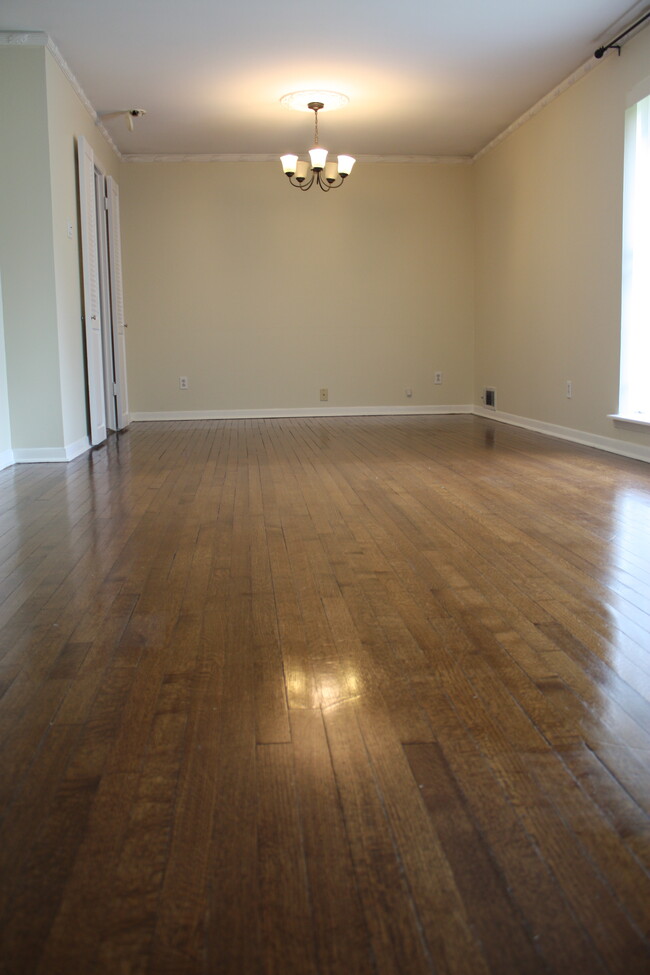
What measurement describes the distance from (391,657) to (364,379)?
666 centimetres

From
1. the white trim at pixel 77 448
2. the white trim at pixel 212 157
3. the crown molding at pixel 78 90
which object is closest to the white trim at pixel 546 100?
the white trim at pixel 212 157

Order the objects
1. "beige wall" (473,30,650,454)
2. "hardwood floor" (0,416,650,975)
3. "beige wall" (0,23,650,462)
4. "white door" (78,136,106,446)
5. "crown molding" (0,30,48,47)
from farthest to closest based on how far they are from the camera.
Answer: "beige wall" (0,23,650,462)
"white door" (78,136,106,446)
"beige wall" (473,30,650,454)
"crown molding" (0,30,48,47)
"hardwood floor" (0,416,650,975)

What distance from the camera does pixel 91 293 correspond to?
19.9 feet

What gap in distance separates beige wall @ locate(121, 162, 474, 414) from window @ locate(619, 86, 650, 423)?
11.3 ft

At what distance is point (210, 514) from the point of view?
354 centimetres

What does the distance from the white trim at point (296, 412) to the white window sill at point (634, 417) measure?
3268 millimetres

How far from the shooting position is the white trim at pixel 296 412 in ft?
27.1

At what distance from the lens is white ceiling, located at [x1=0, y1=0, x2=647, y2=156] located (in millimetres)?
4508

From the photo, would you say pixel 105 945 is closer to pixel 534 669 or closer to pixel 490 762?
pixel 490 762

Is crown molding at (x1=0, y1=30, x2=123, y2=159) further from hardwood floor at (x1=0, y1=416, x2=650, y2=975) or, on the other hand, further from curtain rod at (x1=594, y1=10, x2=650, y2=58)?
curtain rod at (x1=594, y1=10, x2=650, y2=58)

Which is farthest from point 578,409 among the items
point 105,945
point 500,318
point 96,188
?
point 105,945

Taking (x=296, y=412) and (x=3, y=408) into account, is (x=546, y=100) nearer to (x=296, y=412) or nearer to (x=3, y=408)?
(x=296, y=412)

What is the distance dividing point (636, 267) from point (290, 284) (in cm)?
390

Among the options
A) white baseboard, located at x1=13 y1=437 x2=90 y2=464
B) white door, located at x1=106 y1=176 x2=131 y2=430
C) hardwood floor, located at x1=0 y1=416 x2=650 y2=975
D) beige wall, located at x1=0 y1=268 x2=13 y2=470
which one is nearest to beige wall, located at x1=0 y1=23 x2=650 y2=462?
white door, located at x1=106 y1=176 x2=131 y2=430
